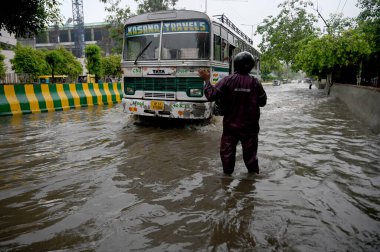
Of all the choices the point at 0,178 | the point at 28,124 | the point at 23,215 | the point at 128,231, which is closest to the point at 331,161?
the point at 128,231

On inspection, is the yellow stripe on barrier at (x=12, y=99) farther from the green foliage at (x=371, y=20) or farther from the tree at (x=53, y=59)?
the tree at (x=53, y=59)

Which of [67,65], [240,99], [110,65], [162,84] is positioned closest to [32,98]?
[162,84]

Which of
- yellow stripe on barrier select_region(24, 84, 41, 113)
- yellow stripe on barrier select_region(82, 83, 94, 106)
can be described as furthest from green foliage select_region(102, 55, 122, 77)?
yellow stripe on barrier select_region(24, 84, 41, 113)

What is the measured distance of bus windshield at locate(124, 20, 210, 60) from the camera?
7.52 m

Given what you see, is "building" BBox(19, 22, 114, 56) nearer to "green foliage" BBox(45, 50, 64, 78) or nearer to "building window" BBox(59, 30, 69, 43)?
"building window" BBox(59, 30, 69, 43)

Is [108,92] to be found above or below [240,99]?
below

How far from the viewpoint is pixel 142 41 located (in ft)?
26.9

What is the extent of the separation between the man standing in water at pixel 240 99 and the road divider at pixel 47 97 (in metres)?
9.16

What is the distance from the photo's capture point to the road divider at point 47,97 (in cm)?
1019

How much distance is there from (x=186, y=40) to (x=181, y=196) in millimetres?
5117

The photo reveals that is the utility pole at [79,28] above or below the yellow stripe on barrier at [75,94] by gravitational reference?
above

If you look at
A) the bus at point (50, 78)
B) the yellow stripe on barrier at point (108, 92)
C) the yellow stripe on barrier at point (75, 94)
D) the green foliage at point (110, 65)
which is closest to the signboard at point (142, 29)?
the yellow stripe on barrier at point (75, 94)

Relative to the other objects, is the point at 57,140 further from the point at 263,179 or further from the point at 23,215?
the point at 263,179

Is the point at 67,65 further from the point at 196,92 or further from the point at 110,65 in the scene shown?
the point at 196,92
